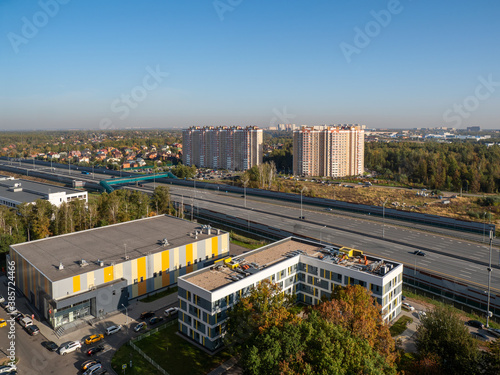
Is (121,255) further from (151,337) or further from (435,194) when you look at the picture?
(435,194)

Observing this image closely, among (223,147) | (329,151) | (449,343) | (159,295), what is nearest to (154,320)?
(159,295)

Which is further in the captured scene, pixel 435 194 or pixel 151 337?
pixel 435 194

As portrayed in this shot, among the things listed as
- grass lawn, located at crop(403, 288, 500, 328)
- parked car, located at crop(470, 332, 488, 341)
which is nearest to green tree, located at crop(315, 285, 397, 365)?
parked car, located at crop(470, 332, 488, 341)

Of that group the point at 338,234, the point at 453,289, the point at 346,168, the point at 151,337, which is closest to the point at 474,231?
the point at 338,234

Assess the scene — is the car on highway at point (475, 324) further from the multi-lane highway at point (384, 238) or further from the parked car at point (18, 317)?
the parked car at point (18, 317)

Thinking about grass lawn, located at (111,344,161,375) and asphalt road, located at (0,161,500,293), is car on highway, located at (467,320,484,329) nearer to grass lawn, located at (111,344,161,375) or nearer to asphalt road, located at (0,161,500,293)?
asphalt road, located at (0,161,500,293)

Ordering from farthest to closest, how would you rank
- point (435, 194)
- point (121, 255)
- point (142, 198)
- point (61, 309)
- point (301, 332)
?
1. point (435, 194)
2. point (142, 198)
3. point (121, 255)
4. point (61, 309)
5. point (301, 332)
